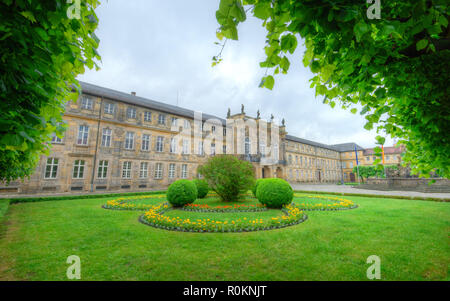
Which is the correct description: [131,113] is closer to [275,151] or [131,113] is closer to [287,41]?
[287,41]

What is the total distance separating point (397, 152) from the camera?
59.1m

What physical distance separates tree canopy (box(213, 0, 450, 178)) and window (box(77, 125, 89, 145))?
23816mm

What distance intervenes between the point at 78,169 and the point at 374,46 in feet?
81.8

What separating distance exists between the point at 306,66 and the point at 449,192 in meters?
31.3

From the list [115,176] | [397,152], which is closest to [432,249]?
[115,176]

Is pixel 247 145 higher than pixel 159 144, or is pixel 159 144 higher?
pixel 247 145

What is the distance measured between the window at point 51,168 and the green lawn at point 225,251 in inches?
529

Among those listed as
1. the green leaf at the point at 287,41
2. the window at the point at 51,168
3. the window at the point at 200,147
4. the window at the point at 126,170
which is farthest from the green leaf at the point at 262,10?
the window at the point at 200,147

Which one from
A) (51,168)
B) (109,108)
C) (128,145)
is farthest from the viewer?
(128,145)

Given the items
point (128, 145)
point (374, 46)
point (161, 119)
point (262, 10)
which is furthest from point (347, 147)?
point (262, 10)

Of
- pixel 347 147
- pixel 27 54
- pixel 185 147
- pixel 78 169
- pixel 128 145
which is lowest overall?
pixel 78 169

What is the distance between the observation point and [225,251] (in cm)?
499

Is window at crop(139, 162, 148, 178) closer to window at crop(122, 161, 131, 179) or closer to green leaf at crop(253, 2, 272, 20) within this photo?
window at crop(122, 161, 131, 179)

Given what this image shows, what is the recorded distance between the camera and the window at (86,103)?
68.0 ft
